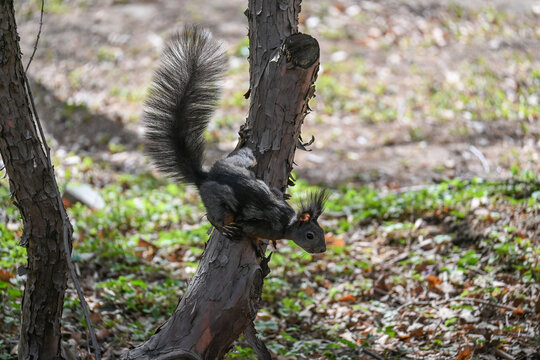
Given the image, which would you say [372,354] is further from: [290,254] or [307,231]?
[290,254]

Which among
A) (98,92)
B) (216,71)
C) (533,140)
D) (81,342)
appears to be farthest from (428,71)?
(81,342)

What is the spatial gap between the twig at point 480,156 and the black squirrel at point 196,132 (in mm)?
3526

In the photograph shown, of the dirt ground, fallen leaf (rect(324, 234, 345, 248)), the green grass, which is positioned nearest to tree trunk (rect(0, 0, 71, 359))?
A: the green grass

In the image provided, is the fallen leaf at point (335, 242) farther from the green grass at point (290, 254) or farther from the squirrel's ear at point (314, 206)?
the squirrel's ear at point (314, 206)

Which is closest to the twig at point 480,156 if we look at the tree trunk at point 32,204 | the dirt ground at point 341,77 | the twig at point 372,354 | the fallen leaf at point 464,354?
the dirt ground at point 341,77

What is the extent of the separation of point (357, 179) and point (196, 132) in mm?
3466

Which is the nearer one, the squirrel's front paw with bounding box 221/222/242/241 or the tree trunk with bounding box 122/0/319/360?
the tree trunk with bounding box 122/0/319/360

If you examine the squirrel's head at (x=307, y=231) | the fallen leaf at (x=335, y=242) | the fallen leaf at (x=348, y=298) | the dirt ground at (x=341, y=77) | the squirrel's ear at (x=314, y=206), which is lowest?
the fallen leaf at (x=348, y=298)

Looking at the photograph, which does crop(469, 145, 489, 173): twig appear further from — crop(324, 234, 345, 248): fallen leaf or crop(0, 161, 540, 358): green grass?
crop(324, 234, 345, 248): fallen leaf

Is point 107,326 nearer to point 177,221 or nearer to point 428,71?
Result: point 177,221

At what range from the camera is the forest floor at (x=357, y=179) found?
366 cm

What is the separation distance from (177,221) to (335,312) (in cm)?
192

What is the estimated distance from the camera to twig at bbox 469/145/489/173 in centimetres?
580

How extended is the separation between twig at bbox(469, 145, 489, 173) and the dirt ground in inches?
1.3
